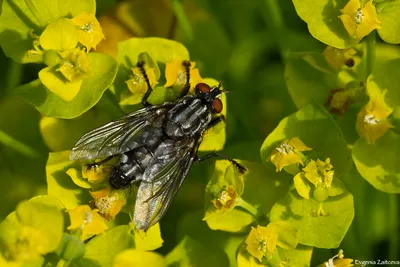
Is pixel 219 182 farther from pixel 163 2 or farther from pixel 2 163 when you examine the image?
pixel 163 2

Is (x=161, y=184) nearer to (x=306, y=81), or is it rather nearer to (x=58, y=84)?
(x=58, y=84)

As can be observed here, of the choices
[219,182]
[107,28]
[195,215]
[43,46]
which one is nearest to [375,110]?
[219,182]

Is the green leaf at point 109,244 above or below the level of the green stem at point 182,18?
below

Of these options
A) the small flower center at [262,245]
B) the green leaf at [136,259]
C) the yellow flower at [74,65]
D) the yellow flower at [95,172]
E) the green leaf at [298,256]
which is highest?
the yellow flower at [74,65]

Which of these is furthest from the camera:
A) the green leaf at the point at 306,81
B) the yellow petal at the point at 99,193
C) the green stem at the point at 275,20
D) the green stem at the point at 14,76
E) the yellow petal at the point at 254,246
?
the green stem at the point at 14,76

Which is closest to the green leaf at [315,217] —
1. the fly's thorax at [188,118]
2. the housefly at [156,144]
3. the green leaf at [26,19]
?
the housefly at [156,144]

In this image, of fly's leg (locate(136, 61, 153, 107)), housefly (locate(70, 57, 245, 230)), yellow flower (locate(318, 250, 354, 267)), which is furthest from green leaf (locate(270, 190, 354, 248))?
fly's leg (locate(136, 61, 153, 107))

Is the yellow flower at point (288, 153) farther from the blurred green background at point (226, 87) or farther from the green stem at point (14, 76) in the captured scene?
the green stem at point (14, 76)

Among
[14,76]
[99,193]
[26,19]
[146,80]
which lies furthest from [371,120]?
[14,76]
